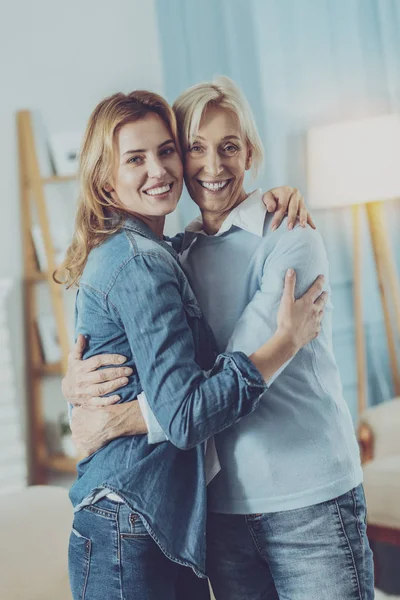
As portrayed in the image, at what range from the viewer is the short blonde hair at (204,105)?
52.8 inches

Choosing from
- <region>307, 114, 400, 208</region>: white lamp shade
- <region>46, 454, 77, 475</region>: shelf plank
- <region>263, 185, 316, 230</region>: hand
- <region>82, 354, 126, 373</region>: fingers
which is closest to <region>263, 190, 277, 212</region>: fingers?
<region>263, 185, 316, 230</region>: hand

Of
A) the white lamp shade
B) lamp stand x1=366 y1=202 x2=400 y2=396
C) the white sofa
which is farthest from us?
lamp stand x1=366 y1=202 x2=400 y2=396

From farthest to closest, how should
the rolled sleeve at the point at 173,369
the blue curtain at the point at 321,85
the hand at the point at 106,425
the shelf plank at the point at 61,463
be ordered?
the shelf plank at the point at 61,463
the blue curtain at the point at 321,85
the hand at the point at 106,425
the rolled sleeve at the point at 173,369

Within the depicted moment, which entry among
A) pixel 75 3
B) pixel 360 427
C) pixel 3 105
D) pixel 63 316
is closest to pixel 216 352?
pixel 360 427

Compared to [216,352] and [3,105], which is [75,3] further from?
[216,352]

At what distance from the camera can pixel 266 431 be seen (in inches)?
50.0

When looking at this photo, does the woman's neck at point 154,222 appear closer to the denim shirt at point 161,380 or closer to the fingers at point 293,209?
the denim shirt at point 161,380

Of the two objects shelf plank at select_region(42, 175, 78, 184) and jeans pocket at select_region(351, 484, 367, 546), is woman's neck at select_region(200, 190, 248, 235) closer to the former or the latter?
jeans pocket at select_region(351, 484, 367, 546)

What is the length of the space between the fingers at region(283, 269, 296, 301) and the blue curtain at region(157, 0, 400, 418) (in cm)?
201

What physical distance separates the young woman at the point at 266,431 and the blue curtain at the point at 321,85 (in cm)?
186

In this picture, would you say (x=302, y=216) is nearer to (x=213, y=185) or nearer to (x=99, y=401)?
(x=213, y=185)

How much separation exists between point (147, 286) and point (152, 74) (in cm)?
280

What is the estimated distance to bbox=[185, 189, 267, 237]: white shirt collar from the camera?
1332mm

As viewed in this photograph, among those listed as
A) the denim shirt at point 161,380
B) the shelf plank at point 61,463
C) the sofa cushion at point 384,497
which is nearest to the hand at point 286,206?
the denim shirt at point 161,380
